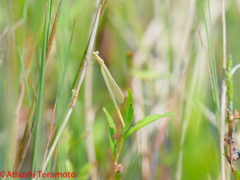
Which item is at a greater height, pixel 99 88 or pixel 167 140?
pixel 99 88

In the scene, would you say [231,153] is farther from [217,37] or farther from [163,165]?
[217,37]

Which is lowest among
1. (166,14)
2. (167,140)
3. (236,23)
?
(167,140)

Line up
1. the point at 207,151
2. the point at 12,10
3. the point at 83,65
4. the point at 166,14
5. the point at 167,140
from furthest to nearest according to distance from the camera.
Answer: the point at 166,14 < the point at 167,140 < the point at 207,151 < the point at 12,10 < the point at 83,65

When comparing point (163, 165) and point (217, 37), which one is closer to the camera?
point (163, 165)

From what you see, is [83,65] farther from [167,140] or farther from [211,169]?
[167,140]

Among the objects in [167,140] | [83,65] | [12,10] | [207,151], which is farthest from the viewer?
[167,140]

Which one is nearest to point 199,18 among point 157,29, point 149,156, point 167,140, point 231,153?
point 157,29
